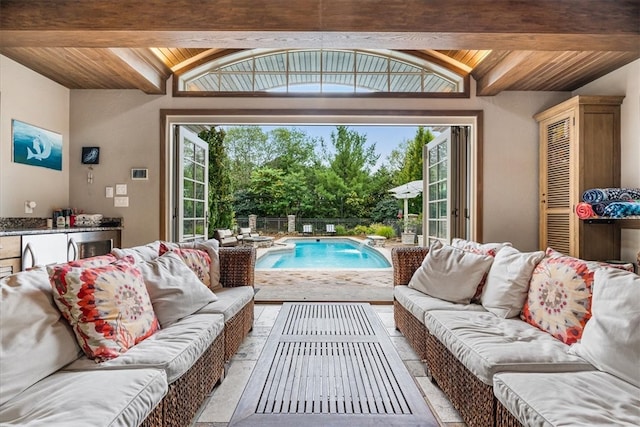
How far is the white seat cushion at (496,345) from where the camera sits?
1.48 metres

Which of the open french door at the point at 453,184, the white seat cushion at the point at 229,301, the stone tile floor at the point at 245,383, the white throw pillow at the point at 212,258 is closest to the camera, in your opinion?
the stone tile floor at the point at 245,383

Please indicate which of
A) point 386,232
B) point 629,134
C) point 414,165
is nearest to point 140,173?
point 629,134

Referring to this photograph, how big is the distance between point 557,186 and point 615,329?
2980 millimetres

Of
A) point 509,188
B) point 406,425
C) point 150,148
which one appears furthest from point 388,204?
point 406,425

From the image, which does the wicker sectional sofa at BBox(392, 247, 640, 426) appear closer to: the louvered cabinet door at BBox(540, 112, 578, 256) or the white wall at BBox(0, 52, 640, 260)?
the louvered cabinet door at BBox(540, 112, 578, 256)

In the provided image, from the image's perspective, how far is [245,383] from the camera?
227cm

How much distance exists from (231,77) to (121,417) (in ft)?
13.5

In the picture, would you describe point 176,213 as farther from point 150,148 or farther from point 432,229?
point 432,229

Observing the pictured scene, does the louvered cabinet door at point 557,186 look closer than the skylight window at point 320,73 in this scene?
Yes

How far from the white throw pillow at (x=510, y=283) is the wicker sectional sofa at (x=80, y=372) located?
178cm

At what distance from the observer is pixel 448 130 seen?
4.66 metres

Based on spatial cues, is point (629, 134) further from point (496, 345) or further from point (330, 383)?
point (330, 383)

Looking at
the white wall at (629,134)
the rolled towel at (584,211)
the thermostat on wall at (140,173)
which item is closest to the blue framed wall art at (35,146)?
the thermostat on wall at (140,173)

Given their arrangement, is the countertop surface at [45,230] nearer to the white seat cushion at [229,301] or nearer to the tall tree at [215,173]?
the white seat cushion at [229,301]
